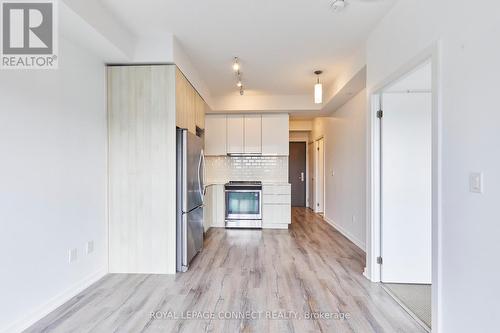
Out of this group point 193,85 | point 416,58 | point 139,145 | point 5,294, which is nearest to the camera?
point 5,294

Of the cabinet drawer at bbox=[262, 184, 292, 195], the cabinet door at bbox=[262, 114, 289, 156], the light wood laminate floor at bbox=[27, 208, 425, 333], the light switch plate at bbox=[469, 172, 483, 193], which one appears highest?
the cabinet door at bbox=[262, 114, 289, 156]

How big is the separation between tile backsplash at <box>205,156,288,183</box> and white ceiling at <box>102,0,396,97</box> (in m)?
2.28

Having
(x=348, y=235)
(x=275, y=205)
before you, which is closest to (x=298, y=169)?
(x=275, y=205)

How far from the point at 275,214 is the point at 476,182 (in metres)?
4.02

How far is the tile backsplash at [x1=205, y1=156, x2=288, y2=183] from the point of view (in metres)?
5.88

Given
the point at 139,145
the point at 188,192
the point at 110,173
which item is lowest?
the point at 188,192

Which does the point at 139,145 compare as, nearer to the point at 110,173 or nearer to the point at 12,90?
the point at 110,173

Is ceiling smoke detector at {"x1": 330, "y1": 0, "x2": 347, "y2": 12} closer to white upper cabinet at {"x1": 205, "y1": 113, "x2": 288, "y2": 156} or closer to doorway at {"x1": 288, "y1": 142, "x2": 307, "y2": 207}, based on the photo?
white upper cabinet at {"x1": 205, "y1": 113, "x2": 288, "y2": 156}

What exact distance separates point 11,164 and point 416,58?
316 centimetres

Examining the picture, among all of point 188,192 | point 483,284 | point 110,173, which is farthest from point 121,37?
point 483,284

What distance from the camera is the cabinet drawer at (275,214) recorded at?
5254 mm

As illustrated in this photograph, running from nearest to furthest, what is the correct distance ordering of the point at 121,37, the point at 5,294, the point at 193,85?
the point at 5,294, the point at 121,37, the point at 193,85

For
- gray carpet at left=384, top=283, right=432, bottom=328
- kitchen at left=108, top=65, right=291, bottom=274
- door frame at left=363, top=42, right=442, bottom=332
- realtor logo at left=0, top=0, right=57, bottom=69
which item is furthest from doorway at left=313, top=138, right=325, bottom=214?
realtor logo at left=0, top=0, right=57, bottom=69

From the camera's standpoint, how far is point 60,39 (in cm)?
235
